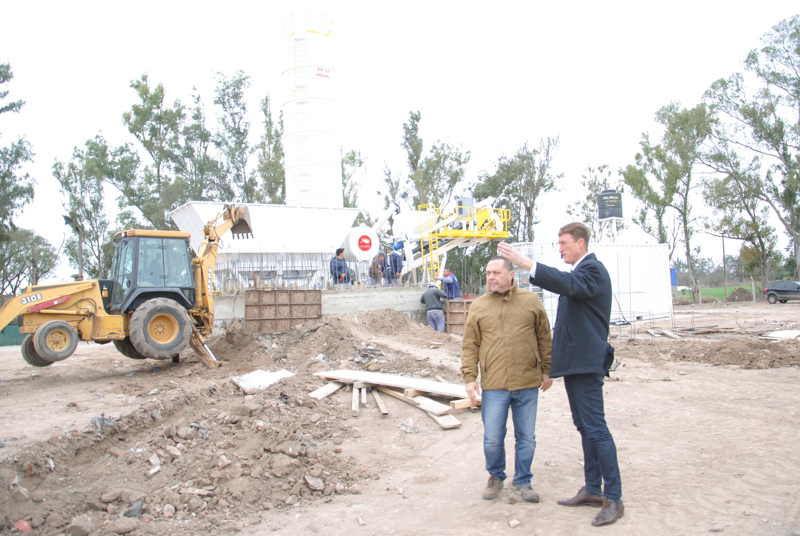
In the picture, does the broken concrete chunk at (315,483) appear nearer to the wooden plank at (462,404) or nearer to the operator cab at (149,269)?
the wooden plank at (462,404)

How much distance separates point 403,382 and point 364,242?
11.1m

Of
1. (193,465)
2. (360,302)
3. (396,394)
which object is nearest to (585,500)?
(193,465)

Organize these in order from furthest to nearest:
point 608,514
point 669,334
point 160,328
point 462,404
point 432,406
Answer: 1. point 669,334
2. point 160,328
3. point 432,406
4. point 462,404
5. point 608,514

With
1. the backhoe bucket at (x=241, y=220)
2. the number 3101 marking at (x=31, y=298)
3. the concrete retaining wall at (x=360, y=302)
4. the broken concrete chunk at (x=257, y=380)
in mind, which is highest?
the backhoe bucket at (x=241, y=220)

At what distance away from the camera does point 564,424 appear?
6.64 metres

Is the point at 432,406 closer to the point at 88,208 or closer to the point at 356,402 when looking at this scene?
the point at 356,402

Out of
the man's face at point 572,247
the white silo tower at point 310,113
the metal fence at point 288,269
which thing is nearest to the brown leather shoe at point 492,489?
the man's face at point 572,247

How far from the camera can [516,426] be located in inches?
171

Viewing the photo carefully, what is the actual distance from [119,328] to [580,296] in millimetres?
9200

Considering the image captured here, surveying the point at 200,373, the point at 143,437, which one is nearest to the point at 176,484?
the point at 143,437

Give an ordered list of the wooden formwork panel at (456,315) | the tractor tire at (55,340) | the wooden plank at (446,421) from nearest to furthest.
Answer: the wooden plank at (446,421), the tractor tire at (55,340), the wooden formwork panel at (456,315)

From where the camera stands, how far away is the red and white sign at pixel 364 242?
735 inches

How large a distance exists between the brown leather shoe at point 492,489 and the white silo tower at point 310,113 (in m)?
20.3

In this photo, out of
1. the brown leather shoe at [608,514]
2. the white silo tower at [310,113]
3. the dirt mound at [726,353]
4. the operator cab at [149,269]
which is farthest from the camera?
the white silo tower at [310,113]
